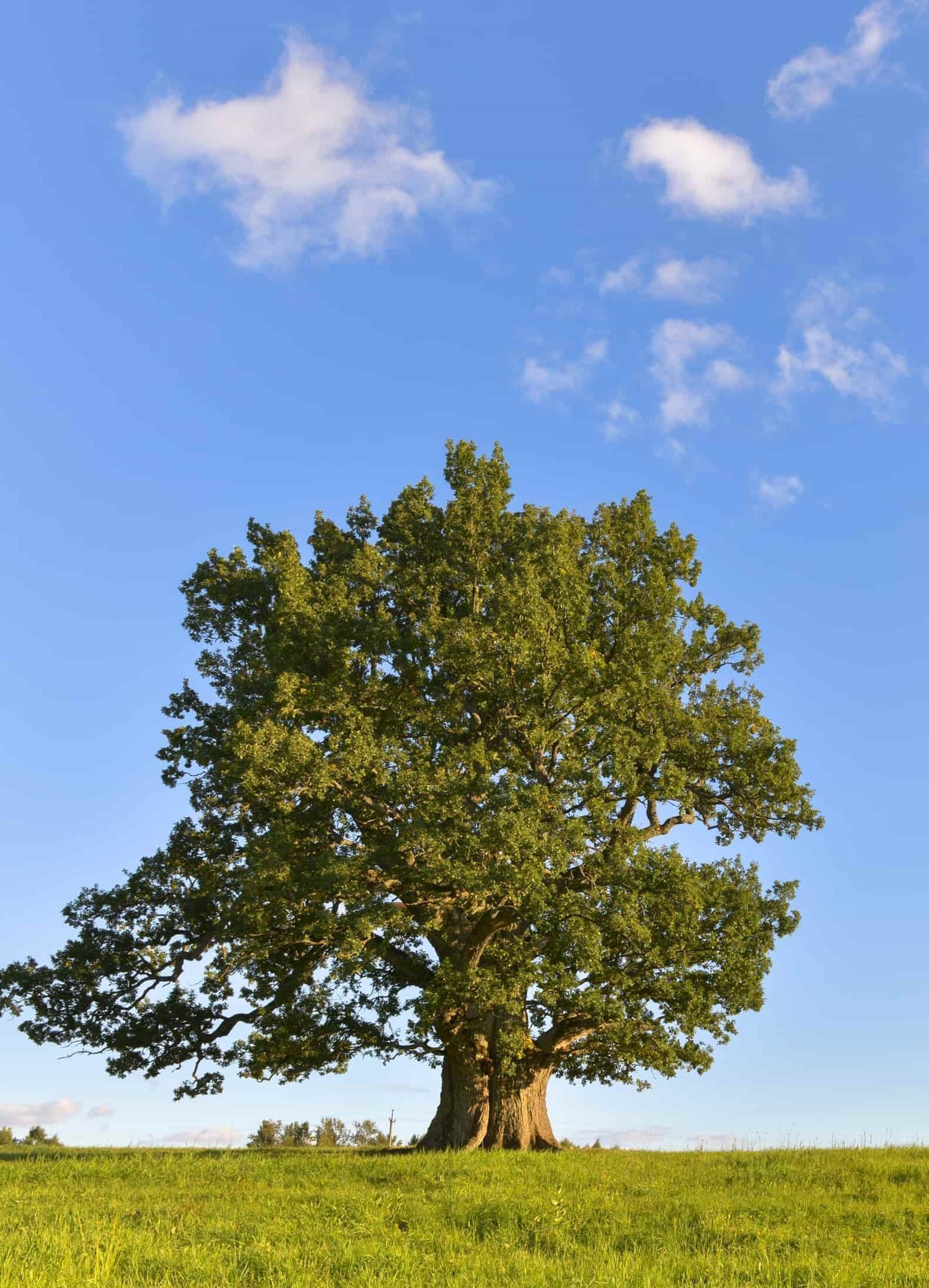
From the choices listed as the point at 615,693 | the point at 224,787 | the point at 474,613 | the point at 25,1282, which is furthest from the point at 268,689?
the point at 25,1282

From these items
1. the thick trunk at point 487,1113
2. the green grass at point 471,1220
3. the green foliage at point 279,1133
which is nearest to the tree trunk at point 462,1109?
the thick trunk at point 487,1113

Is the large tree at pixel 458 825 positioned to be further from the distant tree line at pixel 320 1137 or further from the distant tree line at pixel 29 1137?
the distant tree line at pixel 29 1137

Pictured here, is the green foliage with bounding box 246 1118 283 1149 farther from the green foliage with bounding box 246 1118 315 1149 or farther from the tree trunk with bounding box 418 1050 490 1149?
the tree trunk with bounding box 418 1050 490 1149

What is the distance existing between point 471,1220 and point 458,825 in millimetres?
9508

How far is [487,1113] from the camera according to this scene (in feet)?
88.0

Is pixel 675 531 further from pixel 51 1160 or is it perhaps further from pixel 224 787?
pixel 51 1160

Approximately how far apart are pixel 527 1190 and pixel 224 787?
1381cm

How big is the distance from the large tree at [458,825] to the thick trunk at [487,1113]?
65 millimetres

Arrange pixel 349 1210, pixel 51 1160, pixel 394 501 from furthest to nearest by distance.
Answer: pixel 394 501 → pixel 51 1160 → pixel 349 1210

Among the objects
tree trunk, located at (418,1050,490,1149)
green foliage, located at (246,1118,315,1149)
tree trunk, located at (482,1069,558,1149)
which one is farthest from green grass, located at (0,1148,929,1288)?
green foliage, located at (246,1118,315,1149)

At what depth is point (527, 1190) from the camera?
59.7ft

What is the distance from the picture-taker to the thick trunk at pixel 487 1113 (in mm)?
26328

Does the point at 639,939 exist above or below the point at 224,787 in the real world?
below

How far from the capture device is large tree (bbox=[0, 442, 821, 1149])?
24.4 meters
